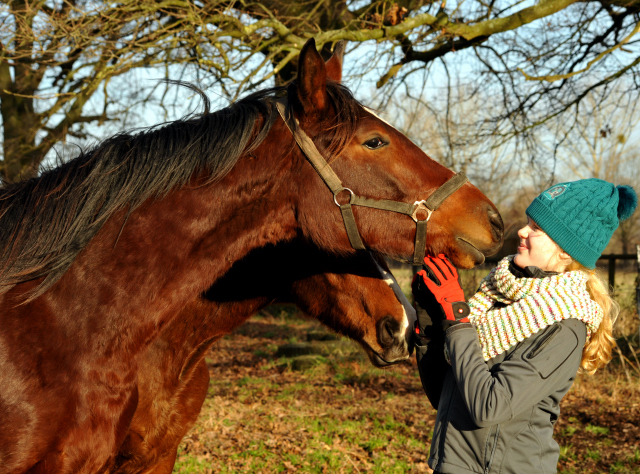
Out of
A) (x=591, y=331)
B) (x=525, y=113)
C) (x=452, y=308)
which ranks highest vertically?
(x=525, y=113)

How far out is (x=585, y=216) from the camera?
1.86 m

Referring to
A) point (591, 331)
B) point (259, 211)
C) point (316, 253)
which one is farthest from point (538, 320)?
point (316, 253)

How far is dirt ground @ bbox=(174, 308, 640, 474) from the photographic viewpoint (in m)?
4.52

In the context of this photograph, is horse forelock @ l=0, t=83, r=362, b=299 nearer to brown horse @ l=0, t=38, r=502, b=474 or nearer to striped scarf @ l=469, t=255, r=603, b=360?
brown horse @ l=0, t=38, r=502, b=474

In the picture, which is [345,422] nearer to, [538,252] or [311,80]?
[538,252]

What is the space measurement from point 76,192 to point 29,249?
29 centimetres

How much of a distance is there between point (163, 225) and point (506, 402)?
143 cm

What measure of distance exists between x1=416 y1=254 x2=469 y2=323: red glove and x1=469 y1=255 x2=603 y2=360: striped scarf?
14cm

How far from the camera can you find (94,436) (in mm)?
1980

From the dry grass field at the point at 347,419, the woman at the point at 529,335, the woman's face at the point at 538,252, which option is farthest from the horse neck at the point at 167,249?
the dry grass field at the point at 347,419

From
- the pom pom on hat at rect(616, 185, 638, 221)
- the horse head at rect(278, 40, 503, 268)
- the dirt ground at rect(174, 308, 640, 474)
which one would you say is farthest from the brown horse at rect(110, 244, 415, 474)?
the dirt ground at rect(174, 308, 640, 474)

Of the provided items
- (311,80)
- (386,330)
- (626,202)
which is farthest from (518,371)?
(311,80)

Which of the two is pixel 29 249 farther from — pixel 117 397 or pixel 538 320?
pixel 538 320

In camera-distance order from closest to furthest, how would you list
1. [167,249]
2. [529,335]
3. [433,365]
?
1. [529,335]
2. [167,249]
3. [433,365]
